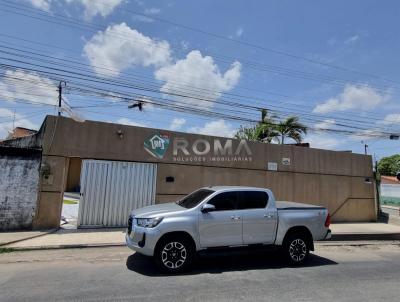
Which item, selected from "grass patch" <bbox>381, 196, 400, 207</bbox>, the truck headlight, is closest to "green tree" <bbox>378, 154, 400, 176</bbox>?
"grass patch" <bbox>381, 196, 400, 207</bbox>

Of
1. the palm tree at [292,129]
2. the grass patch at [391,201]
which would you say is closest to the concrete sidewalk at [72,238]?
the palm tree at [292,129]

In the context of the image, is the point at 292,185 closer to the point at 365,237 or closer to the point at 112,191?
the point at 365,237

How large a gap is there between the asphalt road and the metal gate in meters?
3.00

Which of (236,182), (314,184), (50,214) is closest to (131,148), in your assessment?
(50,214)

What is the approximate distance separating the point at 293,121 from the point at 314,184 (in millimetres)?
8255

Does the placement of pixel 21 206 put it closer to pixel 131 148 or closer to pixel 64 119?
pixel 64 119

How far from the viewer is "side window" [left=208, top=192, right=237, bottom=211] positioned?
24.7 ft

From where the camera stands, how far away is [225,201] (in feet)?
25.1

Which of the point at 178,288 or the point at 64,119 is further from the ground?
the point at 64,119

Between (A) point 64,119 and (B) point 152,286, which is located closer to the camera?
(B) point 152,286

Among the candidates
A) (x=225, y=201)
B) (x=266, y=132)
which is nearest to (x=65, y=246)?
(x=225, y=201)

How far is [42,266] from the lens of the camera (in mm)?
7270

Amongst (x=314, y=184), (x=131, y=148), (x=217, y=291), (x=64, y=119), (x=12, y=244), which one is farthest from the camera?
(x=314, y=184)

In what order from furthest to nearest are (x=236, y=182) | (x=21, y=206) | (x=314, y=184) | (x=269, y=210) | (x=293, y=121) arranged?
1. (x=293, y=121)
2. (x=314, y=184)
3. (x=236, y=182)
4. (x=21, y=206)
5. (x=269, y=210)
